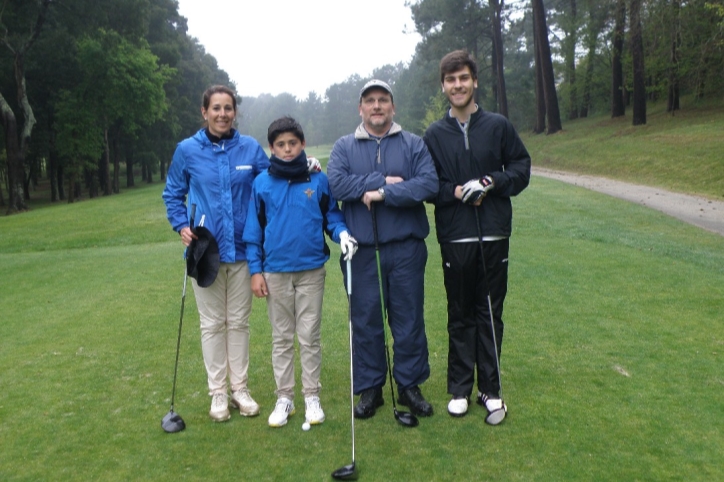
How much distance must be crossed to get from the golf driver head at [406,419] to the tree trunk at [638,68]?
73.3ft

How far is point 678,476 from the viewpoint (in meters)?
3.13

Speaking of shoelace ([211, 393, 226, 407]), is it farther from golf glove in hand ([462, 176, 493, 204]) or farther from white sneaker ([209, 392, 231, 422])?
golf glove in hand ([462, 176, 493, 204])

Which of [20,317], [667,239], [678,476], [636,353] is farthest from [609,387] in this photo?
[667,239]

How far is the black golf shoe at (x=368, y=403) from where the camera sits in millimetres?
4078

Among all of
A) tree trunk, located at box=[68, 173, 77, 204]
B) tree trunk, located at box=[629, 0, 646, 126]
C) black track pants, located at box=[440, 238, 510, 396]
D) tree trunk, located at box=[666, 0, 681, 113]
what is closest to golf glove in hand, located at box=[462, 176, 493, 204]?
black track pants, located at box=[440, 238, 510, 396]

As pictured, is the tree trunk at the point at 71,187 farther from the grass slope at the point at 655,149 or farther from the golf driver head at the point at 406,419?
the golf driver head at the point at 406,419

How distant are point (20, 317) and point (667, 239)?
1097cm

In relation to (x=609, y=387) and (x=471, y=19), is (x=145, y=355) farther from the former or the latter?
(x=471, y=19)

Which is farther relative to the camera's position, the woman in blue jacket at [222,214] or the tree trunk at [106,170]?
the tree trunk at [106,170]

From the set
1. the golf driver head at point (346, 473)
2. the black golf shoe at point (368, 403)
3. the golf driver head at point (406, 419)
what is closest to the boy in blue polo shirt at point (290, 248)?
the black golf shoe at point (368, 403)

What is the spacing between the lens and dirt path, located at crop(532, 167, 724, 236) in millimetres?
14664

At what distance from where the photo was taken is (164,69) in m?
38.9

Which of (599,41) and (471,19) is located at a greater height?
(471,19)

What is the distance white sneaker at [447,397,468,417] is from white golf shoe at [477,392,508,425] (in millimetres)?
128
